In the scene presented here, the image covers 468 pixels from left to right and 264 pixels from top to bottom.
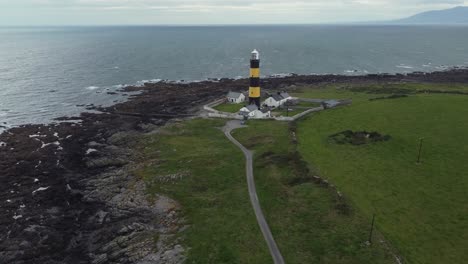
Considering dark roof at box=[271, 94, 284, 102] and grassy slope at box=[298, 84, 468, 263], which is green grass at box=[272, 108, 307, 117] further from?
grassy slope at box=[298, 84, 468, 263]

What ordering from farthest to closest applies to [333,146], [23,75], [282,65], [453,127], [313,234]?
[282,65]
[23,75]
[453,127]
[333,146]
[313,234]

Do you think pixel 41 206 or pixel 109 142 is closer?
pixel 41 206

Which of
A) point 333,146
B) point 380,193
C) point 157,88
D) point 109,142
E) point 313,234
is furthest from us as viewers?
point 157,88

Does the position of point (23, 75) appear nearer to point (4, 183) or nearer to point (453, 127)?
point (4, 183)

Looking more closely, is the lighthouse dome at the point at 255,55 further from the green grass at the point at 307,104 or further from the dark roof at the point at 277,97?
the green grass at the point at 307,104

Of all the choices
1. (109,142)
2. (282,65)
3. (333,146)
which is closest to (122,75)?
(282,65)

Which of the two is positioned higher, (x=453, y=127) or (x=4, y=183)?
(x=453, y=127)
